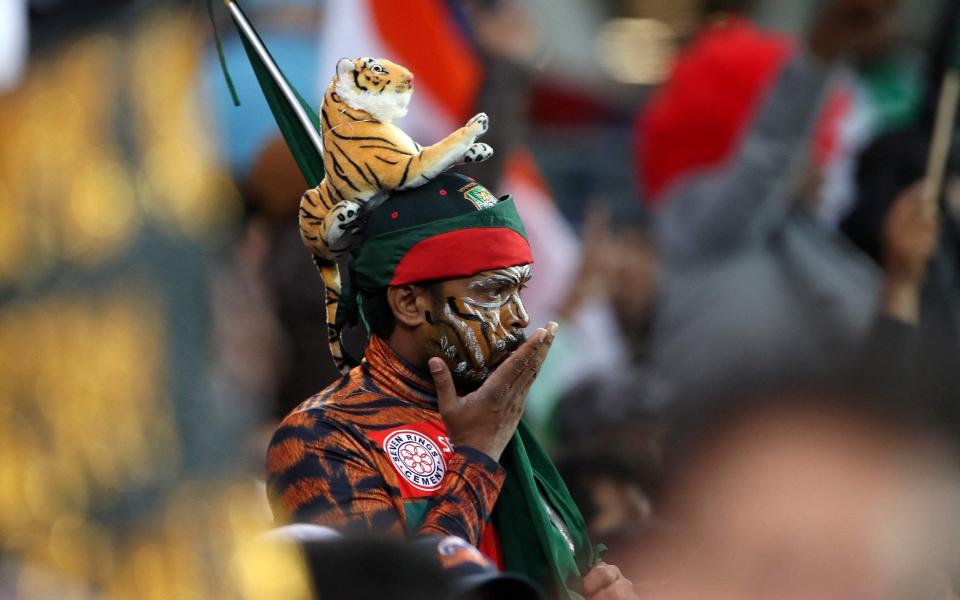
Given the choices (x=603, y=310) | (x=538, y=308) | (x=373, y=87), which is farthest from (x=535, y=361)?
(x=603, y=310)

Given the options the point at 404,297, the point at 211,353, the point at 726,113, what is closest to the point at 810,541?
the point at 404,297

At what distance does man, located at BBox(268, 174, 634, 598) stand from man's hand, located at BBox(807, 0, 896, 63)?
9.21ft

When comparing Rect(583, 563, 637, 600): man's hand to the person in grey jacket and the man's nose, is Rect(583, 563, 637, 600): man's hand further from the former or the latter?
the person in grey jacket

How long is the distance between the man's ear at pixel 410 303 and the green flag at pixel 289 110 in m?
0.33

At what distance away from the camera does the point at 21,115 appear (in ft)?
5.06

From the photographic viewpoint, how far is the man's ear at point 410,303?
3.18 meters

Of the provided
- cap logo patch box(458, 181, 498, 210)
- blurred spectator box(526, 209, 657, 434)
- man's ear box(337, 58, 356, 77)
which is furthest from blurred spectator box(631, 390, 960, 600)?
blurred spectator box(526, 209, 657, 434)

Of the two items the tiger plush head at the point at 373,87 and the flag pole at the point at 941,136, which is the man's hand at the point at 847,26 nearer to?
the flag pole at the point at 941,136

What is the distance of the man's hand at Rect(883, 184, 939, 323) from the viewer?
545cm

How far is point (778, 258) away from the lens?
20.2ft

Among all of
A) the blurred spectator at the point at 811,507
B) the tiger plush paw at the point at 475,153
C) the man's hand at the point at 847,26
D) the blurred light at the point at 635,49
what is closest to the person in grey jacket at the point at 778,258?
the man's hand at the point at 847,26

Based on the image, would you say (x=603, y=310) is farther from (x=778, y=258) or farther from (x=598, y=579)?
(x=598, y=579)

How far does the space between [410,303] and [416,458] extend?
0.31 m

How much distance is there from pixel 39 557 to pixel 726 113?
19.2 feet
